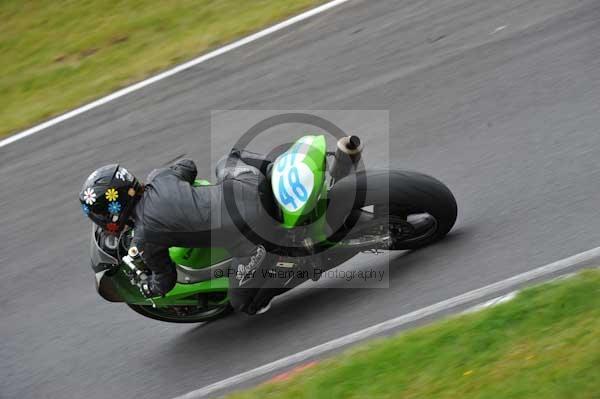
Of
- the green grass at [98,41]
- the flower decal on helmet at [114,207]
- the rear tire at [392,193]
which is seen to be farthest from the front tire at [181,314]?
the green grass at [98,41]

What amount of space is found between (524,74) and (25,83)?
6464 millimetres

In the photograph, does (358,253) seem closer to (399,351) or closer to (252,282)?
(252,282)

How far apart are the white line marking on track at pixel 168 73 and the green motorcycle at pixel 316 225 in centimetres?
427

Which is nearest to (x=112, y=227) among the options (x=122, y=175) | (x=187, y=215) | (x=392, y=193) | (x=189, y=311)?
(x=122, y=175)

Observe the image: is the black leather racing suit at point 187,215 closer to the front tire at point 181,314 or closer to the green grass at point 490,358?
the front tire at point 181,314

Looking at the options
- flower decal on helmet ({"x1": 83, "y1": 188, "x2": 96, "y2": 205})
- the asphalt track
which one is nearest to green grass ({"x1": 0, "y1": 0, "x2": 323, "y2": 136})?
the asphalt track

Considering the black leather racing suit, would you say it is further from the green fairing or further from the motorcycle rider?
the green fairing

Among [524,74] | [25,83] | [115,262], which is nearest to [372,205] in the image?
[115,262]

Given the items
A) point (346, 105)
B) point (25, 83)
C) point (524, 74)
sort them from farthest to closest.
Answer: point (25, 83), point (346, 105), point (524, 74)

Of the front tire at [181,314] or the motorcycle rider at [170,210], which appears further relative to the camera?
the front tire at [181,314]

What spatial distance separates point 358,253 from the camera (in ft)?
20.3

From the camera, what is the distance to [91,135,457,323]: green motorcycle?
207 inches

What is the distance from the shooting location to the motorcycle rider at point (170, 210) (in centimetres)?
530

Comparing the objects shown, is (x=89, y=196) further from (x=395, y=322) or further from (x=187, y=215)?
(x=395, y=322)
